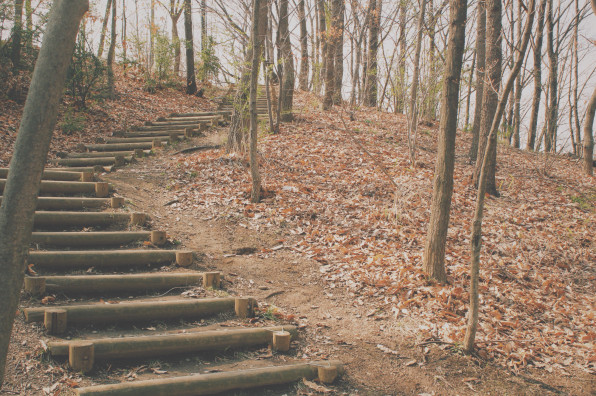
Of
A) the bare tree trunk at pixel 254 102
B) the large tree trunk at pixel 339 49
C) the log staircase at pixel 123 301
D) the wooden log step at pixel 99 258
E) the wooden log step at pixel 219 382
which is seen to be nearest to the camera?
the wooden log step at pixel 219 382

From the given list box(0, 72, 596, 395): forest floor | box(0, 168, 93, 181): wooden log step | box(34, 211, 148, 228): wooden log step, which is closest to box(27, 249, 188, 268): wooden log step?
box(0, 72, 596, 395): forest floor

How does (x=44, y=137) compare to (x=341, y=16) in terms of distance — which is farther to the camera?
(x=341, y=16)

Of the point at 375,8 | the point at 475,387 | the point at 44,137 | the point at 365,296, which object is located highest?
the point at 375,8

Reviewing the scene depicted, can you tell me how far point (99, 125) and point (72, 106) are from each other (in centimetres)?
101

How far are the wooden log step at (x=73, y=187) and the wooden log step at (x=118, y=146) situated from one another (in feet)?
11.0

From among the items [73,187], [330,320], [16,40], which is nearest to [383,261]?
[330,320]

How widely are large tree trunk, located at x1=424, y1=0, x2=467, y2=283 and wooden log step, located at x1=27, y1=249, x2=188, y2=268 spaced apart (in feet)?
11.9

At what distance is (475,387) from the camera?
3873 millimetres

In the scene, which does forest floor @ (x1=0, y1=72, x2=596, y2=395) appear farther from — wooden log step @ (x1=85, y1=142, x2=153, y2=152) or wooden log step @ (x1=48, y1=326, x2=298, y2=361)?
wooden log step @ (x1=85, y1=142, x2=153, y2=152)

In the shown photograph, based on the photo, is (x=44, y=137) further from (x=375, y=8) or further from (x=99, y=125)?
(x=375, y=8)

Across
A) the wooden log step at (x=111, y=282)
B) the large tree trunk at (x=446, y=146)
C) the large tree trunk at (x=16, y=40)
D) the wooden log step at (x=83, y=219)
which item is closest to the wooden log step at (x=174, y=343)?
the wooden log step at (x=111, y=282)

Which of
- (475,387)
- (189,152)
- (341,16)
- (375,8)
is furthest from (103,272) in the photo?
(375,8)

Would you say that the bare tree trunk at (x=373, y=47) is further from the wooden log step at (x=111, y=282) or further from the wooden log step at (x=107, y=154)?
the wooden log step at (x=111, y=282)

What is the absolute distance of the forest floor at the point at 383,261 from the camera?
407 centimetres
